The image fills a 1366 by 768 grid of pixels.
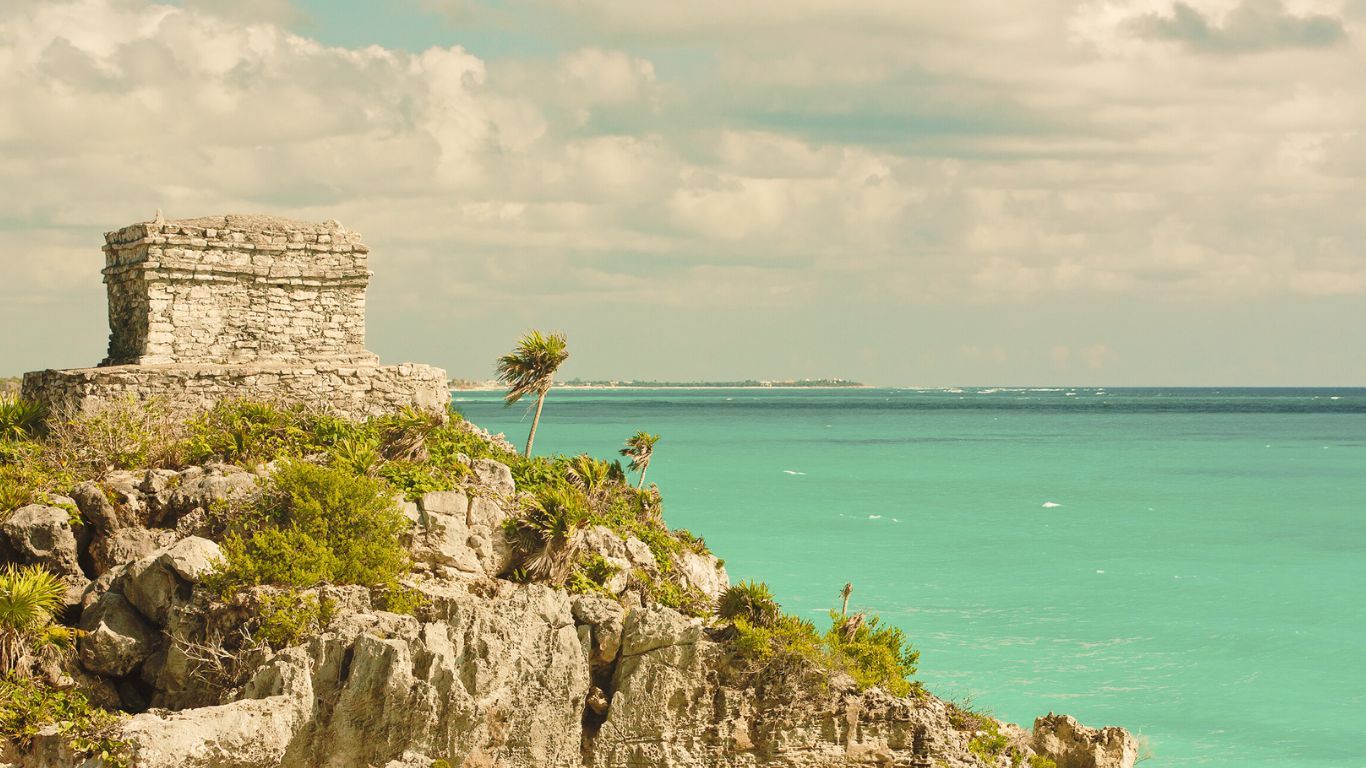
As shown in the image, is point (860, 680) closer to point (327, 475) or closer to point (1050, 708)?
point (327, 475)

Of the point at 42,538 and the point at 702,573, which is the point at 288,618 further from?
the point at 702,573

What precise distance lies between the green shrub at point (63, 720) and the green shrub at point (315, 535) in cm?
179

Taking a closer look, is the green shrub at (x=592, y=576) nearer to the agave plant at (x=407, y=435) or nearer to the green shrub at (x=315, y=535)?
the green shrub at (x=315, y=535)

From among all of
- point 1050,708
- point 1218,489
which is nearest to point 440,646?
point 1050,708

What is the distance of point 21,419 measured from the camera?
1842cm

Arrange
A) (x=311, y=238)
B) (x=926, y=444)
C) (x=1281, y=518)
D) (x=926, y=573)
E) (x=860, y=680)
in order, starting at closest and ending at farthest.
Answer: (x=860, y=680) < (x=311, y=238) < (x=926, y=573) < (x=1281, y=518) < (x=926, y=444)

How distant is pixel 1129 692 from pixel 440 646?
58.7 feet

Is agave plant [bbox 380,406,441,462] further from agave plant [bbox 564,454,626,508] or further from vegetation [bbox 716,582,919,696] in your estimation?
vegetation [bbox 716,582,919,696]

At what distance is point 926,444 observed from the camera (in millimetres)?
87188

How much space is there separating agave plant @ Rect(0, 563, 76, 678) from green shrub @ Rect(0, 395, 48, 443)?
4.61 m

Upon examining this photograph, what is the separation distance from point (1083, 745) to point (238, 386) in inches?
498

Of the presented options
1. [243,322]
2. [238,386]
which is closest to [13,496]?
[238,386]

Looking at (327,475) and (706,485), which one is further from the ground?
(706,485)

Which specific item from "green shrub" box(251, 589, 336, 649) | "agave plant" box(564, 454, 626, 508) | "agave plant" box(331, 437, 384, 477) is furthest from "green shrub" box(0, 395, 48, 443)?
"agave plant" box(564, 454, 626, 508)
